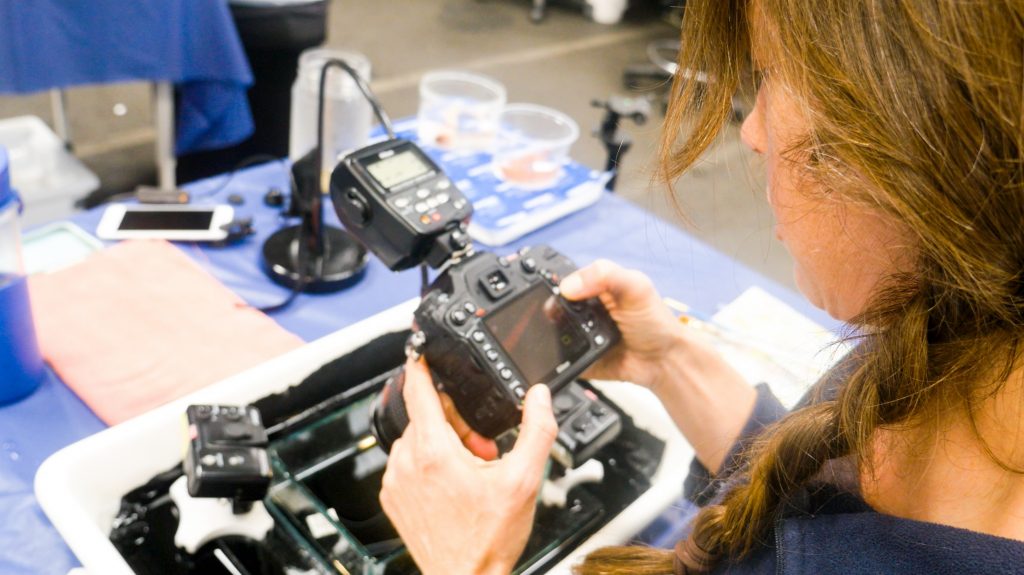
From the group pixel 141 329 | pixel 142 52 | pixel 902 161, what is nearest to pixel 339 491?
pixel 141 329

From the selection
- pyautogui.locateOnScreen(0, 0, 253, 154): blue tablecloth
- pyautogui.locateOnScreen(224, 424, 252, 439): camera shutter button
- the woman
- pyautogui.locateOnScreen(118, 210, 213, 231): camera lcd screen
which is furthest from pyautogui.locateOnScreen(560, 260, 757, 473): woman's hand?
pyautogui.locateOnScreen(0, 0, 253, 154): blue tablecloth

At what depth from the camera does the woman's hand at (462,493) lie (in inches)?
23.1

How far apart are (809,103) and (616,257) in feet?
2.32

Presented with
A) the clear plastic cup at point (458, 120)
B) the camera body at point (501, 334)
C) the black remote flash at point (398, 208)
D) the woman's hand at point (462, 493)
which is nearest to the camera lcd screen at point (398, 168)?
the black remote flash at point (398, 208)

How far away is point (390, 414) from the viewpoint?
0.70m

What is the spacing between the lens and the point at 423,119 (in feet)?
4.25

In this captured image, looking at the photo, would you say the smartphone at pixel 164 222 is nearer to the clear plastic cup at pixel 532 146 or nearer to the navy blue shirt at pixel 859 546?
the clear plastic cup at pixel 532 146

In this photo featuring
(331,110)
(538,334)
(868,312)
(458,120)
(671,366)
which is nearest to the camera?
(868,312)

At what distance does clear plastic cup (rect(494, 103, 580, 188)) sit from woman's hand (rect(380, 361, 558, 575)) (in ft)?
2.08

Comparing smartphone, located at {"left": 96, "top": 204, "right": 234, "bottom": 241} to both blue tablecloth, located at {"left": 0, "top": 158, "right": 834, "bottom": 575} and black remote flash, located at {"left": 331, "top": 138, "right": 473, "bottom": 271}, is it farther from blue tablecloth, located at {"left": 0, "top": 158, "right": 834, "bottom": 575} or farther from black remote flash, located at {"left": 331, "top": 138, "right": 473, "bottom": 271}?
black remote flash, located at {"left": 331, "top": 138, "right": 473, "bottom": 271}

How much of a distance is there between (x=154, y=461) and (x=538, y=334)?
0.35m

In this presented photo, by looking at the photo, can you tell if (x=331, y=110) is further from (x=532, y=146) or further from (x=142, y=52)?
(x=142, y=52)

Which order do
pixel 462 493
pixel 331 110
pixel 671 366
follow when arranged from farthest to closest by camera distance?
pixel 331 110 → pixel 671 366 → pixel 462 493

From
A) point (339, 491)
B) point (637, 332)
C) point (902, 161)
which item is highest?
point (902, 161)
